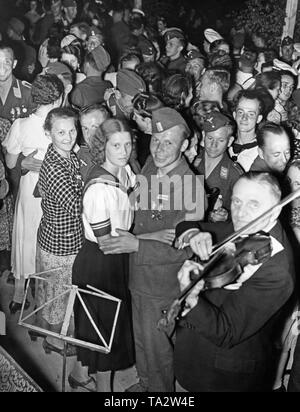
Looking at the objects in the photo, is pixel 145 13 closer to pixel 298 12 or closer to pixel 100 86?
pixel 298 12

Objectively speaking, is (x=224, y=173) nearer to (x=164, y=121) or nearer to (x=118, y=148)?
(x=164, y=121)

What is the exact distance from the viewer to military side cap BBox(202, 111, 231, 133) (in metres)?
2.26

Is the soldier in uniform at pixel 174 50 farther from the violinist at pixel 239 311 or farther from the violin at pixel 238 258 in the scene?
the violin at pixel 238 258

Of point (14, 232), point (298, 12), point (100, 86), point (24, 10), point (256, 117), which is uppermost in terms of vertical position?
point (298, 12)

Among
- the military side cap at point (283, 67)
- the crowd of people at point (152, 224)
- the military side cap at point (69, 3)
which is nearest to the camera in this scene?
the crowd of people at point (152, 224)

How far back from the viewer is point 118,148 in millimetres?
1908

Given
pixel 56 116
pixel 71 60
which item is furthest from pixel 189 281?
pixel 71 60

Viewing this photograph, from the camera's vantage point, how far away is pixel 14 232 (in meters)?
2.39

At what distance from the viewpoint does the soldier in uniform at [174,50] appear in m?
3.90

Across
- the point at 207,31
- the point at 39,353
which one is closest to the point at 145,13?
the point at 207,31

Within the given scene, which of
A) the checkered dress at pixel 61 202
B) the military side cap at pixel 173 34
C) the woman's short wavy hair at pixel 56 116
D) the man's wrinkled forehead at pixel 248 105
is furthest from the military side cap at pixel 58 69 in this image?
the military side cap at pixel 173 34

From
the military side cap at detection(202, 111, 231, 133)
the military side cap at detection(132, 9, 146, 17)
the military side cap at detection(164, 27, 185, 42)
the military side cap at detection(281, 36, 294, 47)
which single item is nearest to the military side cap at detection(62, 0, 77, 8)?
the military side cap at detection(132, 9, 146, 17)
